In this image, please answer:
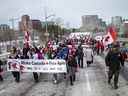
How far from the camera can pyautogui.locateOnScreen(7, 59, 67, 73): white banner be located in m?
19.4

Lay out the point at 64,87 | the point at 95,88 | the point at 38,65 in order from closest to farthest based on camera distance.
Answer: the point at 95,88, the point at 64,87, the point at 38,65

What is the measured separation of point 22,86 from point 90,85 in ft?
9.95

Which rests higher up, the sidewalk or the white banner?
the white banner

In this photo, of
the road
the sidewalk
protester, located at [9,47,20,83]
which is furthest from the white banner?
the sidewalk

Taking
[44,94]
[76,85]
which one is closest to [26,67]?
[76,85]

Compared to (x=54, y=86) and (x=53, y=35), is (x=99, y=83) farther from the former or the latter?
(x=53, y=35)

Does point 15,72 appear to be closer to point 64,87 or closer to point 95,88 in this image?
point 64,87

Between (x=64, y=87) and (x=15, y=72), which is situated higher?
(x=15, y=72)

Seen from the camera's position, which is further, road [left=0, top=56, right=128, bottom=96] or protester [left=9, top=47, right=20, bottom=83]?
protester [left=9, top=47, right=20, bottom=83]

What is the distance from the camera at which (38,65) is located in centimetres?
2000

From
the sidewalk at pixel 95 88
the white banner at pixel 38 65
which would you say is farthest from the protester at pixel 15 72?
the sidewalk at pixel 95 88

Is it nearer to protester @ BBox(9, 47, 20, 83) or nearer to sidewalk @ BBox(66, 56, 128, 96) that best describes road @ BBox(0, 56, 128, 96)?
sidewalk @ BBox(66, 56, 128, 96)

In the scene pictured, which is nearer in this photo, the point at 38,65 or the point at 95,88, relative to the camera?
the point at 95,88

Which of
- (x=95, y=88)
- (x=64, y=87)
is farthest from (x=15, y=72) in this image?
(x=95, y=88)
